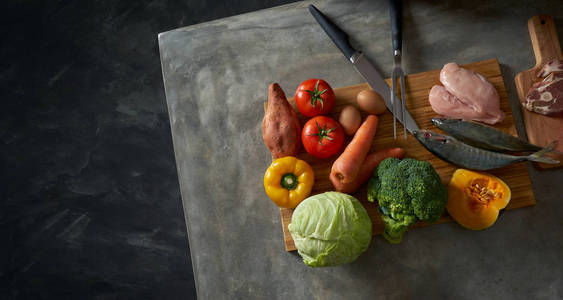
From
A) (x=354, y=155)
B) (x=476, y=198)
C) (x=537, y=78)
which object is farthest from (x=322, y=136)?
(x=537, y=78)

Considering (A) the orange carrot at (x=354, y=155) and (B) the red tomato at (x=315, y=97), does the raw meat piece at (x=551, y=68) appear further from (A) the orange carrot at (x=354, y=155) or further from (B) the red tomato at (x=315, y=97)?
(B) the red tomato at (x=315, y=97)

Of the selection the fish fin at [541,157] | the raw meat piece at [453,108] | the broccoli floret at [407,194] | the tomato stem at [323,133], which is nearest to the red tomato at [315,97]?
the tomato stem at [323,133]

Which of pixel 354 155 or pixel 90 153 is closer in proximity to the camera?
pixel 354 155

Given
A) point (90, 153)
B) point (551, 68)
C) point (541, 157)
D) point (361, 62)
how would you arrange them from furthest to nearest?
point (90, 153)
point (361, 62)
point (551, 68)
point (541, 157)

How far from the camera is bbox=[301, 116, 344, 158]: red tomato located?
1.64 m

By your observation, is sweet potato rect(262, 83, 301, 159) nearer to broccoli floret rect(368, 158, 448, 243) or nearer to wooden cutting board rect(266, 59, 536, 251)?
wooden cutting board rect(266, 59, 536, 251)

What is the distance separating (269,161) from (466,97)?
3.17 ft

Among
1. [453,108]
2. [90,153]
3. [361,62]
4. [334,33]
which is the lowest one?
[90,153]

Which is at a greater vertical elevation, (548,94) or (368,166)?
(548,94)

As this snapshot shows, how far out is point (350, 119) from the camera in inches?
67.7

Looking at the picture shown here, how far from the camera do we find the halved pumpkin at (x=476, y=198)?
1604 mm

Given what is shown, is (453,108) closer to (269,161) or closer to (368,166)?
(368,166)

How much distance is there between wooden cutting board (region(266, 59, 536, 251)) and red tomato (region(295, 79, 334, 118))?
0.12 m

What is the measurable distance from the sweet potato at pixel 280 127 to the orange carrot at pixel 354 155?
8.5 inches
